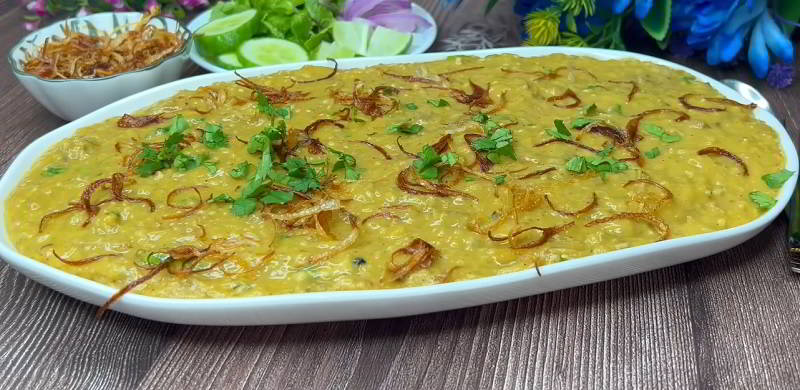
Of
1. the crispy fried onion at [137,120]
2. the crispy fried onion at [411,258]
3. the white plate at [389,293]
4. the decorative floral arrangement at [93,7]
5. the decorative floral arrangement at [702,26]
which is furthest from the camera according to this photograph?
the decorative floral arrangement at [93,7]

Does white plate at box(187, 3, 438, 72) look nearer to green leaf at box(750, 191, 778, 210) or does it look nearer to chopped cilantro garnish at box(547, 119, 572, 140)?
chopped cilantro garnish at box(547, 119, 572, 140)

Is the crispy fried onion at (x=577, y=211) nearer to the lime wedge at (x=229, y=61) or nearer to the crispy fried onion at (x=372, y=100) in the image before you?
the crispy fried onion at (x=372, y=100)

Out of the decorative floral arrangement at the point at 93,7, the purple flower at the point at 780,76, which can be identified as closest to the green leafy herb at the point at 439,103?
the purple flower at the point at 780,76

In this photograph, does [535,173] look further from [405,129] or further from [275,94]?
[275,94]

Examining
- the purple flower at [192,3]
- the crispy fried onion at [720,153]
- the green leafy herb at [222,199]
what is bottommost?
the purple flower at [192,3]

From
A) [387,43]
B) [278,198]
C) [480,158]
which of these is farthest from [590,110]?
[387,43]

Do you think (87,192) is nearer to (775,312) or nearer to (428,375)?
(428,375)

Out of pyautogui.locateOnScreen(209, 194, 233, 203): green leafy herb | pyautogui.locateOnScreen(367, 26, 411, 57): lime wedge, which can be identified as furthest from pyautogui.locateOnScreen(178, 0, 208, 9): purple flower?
pyautogui.locateOnScreen(209, 194, 233, 203): green leafy herb
